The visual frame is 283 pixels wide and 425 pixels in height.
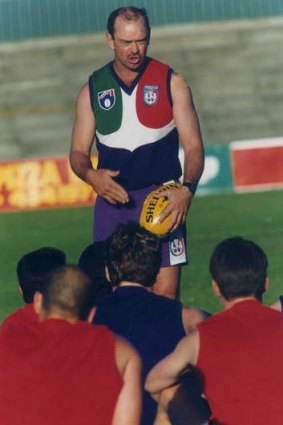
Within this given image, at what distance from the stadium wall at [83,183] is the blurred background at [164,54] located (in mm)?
10361

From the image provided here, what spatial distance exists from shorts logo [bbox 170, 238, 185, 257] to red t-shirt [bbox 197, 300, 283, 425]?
2693mm

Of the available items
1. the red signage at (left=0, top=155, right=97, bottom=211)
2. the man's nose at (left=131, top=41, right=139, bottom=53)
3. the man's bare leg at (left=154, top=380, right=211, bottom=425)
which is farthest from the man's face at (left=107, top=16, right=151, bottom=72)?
the red signage at (left=0, top=155, right=97, bottom=211)

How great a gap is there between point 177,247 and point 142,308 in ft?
7.02

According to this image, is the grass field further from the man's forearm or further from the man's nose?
the man's nose

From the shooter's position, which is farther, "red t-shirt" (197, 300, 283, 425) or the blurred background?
the blurred background

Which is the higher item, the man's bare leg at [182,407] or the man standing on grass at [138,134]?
the man standing on grass at [138,134]

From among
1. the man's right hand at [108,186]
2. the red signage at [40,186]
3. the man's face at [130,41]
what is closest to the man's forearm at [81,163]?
the man's right hand at [108,186]

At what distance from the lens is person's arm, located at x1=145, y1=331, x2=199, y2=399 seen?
6055mm

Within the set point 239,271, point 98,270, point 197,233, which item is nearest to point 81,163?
point 98,270

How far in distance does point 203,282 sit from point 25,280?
23.9 ft

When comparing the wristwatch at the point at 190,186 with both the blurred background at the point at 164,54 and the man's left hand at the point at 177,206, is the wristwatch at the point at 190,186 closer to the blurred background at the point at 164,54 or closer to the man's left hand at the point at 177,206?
the man's left hand at the point at 177,206

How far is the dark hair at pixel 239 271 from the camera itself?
246 inches

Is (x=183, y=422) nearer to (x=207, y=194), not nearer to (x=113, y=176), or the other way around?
(x=113, y=176)

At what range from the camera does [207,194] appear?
23578 mm
